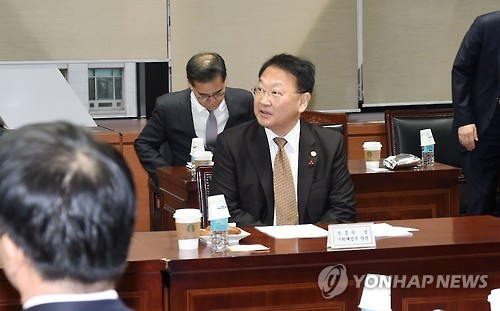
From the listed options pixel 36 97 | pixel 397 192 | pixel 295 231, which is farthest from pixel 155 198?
pixel 295 231

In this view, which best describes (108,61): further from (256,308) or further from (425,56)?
(256,308)

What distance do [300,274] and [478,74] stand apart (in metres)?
2.57

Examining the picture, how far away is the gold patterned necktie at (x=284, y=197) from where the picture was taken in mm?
3910

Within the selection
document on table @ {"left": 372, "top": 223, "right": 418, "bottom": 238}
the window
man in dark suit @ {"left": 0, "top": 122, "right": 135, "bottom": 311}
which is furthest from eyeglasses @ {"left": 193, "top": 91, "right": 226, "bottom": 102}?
man in dark suit @ {"left": 0, "top": 122, "right": 135, "bottom": 311}

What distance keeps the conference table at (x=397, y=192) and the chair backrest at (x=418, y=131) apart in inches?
23.9

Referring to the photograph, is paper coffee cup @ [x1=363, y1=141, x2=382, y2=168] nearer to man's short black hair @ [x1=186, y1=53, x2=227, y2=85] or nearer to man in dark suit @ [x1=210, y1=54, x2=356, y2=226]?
man's short black hair @ [x1=186, y1=53, x2=227, y2=85]

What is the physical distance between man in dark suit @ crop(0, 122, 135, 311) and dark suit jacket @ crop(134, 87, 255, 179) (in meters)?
4.22

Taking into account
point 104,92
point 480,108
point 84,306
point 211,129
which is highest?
point 104,92

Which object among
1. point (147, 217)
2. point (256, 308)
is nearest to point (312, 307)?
point (256, 308)

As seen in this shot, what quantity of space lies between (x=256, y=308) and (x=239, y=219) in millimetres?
804

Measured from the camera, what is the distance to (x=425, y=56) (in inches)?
274

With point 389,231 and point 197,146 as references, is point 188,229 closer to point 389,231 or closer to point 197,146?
point 389,231

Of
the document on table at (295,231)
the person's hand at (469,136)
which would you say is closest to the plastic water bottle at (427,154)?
the person's hand at (469,136)

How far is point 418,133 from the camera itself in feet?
18.5
